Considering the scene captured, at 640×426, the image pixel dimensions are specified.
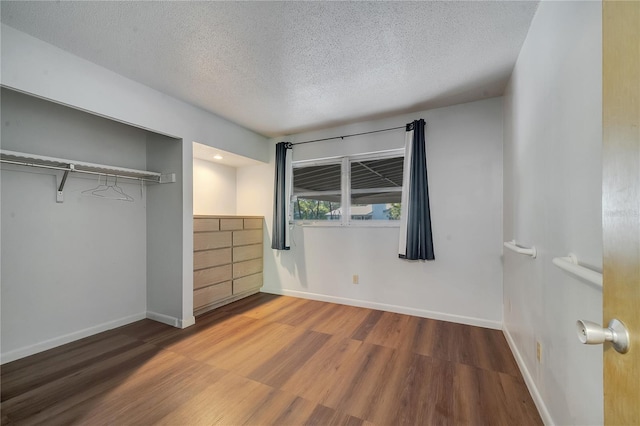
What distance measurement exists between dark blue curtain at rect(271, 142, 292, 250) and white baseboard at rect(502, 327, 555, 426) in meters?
2.72

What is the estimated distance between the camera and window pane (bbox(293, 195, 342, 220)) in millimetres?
3619

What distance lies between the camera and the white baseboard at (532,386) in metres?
1.41

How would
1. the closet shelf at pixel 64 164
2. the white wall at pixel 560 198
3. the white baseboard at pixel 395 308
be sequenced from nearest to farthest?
the white wall at pixel 560 198
the closet shelf at pixel 64 164
the white baseboard at pixel 395 308

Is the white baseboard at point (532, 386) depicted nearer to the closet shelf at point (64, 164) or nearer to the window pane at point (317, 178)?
the window pane at point (317, 178)

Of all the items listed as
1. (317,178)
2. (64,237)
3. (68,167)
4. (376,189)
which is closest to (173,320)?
(64,237)

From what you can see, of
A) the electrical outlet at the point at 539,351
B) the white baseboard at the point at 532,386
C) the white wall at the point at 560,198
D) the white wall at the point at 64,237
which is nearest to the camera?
the white wall at the point at 560,198

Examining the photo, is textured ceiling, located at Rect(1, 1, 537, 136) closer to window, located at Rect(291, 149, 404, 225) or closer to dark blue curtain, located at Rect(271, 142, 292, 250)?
window, located at Rect(291, 149, 404, 225)

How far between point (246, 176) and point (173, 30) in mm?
2552

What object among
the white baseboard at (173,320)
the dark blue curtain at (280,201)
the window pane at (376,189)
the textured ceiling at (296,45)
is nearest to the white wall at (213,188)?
the dark blue curtain at (280,201)

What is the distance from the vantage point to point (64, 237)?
2.39 metres

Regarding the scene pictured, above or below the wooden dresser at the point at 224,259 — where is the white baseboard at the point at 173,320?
below

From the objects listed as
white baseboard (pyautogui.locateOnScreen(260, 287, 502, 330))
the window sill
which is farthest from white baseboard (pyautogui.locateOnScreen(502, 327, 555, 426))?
the window sill

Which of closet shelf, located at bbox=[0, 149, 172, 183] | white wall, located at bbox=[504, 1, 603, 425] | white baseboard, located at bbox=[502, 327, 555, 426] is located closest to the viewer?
white wall, located at bbox=[504, 1, 603, 425]

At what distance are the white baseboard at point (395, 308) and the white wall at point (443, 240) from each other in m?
0.01
